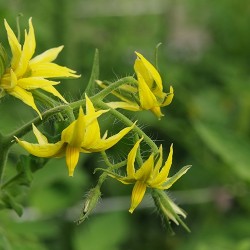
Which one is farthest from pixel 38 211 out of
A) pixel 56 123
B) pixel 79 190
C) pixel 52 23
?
pixel 56 123

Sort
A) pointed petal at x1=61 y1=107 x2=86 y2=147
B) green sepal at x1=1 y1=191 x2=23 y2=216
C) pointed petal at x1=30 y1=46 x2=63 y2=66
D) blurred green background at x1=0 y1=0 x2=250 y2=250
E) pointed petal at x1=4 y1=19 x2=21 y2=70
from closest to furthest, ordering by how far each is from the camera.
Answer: pointed petal at x1=61 y1=107 x2=86 y2=147 → pointed petal at x1=4 y1=19 x2=21 y2=70 → pointed petal at x1=30 y1=46 x2=63 y2=66 → green sepal at x1=1 y1=191 x2=23 y2=216 → blurred green background at x1=0 y1=0 x2=250 y2=250

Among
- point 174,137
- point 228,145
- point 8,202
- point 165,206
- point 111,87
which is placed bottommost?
point 174,137

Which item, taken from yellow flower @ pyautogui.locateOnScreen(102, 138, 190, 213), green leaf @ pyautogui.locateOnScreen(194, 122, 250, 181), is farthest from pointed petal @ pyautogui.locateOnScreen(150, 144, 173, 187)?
green leaf @ pyautogui.locateOnScreen(194, 122, 250, 181)

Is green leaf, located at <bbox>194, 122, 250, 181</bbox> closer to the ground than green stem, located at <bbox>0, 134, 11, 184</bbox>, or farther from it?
closer to the ground

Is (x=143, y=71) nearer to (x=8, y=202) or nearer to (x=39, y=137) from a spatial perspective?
(x=39, y=137)

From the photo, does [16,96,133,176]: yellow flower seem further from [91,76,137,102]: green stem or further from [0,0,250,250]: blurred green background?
[0,0,250,250]: blurred green background

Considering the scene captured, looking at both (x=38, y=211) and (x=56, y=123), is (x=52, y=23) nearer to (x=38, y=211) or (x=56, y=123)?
(x=38, y=211)

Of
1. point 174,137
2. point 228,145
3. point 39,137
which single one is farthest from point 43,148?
point 174,137
